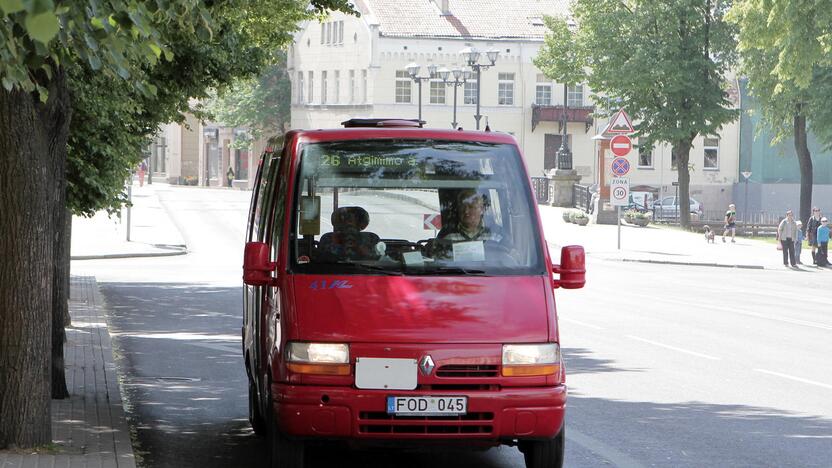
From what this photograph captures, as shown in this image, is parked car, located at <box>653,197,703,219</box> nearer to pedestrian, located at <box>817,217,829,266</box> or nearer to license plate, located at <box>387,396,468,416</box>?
pedestrian, located at <box>817,217,829,266</box>

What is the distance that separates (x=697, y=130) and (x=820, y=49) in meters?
19.9

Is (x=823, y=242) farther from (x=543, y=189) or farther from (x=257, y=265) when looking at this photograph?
(x=257, y=265)

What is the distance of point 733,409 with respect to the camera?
12.2m

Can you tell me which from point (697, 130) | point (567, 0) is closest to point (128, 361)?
point (697, 130)

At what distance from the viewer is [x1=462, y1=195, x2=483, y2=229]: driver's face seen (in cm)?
886

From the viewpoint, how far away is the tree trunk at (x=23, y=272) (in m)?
9.01

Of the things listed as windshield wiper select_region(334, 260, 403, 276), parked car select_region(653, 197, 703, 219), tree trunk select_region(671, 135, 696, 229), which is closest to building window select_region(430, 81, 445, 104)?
parked car select_region(653, 197, 703, 219)

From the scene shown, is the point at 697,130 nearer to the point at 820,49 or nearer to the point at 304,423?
the point at 820,49

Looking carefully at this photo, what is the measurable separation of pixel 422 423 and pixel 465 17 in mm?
79800

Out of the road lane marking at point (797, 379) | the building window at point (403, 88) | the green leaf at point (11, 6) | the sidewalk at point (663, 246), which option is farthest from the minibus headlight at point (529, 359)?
the building window at point (403, 88)

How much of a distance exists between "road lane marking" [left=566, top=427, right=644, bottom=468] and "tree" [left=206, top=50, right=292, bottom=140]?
85723 millimetres

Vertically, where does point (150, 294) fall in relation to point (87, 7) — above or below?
below

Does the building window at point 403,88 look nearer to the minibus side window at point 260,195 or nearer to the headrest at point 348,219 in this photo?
the minibus side window at point 260,195

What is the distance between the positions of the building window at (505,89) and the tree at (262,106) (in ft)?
54.4
